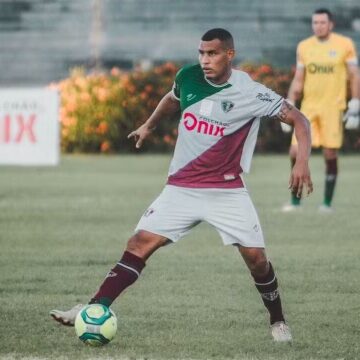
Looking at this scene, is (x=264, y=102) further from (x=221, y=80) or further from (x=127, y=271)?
(x=127, y=271)

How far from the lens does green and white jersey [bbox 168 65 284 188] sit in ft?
25.9

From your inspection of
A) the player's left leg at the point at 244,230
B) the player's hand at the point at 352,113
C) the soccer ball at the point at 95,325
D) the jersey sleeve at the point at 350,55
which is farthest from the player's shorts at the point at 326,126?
the soccer ball at the point at 95,325

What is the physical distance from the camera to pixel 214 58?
7836 mm

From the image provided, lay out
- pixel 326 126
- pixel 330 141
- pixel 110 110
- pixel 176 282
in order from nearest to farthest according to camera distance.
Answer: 1. pixel 176 282
2. pixel 330 141
3. pixel 326 126
4. pixel 110 110

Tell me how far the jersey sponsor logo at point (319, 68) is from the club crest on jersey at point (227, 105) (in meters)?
8.56

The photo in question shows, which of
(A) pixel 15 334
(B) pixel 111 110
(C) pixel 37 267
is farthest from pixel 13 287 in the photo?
(B) pixel 111 110

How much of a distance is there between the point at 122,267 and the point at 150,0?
85.6 feet

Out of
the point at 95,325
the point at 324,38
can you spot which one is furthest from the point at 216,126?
the point at 324,38

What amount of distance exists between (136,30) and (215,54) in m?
25.8

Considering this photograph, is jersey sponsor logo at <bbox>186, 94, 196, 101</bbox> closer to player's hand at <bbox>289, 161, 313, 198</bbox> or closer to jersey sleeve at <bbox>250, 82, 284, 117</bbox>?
jersey sleeve at <bbox>250, 82, 284, 117</bbox>

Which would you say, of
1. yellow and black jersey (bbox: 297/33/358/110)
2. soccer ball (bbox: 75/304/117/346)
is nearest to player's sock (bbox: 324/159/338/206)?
yellow and black jersey (bbox: 297/33/358/110)

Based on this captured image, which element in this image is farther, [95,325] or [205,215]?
[205,215]

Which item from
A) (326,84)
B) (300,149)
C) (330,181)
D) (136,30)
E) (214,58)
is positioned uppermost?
(214,58)

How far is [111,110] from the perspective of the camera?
2909cm
